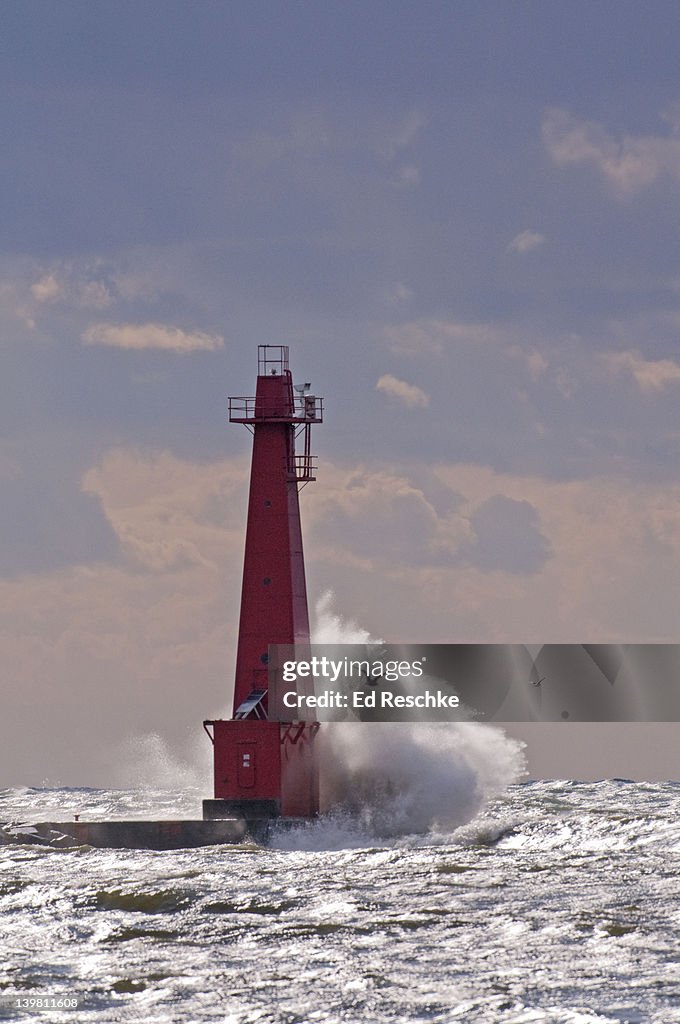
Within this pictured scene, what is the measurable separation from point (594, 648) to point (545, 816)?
16322 mm

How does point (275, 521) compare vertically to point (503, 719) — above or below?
above

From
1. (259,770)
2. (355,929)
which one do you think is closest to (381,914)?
(355,929)

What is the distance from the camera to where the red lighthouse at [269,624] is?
52062 millimetres

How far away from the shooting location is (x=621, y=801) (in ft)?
240

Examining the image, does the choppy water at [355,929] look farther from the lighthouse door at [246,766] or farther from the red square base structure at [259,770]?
the lighthouse door at [246,766]

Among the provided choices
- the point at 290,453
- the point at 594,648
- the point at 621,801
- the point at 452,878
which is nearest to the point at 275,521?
the point at 290,453

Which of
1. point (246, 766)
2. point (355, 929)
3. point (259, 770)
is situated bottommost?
point (355, 929)

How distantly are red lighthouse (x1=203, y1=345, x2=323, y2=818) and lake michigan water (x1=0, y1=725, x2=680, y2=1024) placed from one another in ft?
5.47

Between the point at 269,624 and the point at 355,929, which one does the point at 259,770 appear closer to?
the point at 269,624

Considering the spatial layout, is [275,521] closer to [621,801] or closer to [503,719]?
[503,719]

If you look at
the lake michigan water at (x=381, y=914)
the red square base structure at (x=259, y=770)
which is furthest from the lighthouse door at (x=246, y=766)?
the lake michigan water at (x=381, y=914)

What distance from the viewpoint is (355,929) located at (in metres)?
35.0

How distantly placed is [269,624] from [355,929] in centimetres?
1844

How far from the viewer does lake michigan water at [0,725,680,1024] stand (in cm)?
2855
